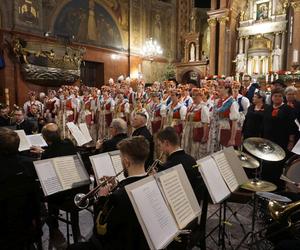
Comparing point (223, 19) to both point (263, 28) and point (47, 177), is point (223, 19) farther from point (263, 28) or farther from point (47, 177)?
point (47, 177)

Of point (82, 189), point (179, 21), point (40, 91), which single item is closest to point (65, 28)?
point (40, 91)

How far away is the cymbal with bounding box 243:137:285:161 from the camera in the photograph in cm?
360

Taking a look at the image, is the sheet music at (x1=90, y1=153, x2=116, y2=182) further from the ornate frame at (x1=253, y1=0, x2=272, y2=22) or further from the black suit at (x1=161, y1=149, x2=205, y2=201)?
the ornate frame at (x1=253, y1=0, x2=272, y2=22)

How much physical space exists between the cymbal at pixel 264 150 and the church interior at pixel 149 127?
19 mm

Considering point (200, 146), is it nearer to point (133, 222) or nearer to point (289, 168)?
point (289, 168)

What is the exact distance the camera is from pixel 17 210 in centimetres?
268

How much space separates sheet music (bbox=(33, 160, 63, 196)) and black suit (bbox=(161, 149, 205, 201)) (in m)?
1.24

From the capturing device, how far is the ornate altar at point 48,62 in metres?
12.8

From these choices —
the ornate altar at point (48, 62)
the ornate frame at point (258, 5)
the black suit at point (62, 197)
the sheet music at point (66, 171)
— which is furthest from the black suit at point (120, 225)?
the ornate frame at point (258, 5)

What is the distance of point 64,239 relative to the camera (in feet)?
13.0

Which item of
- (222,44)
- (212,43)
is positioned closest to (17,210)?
(222,44)

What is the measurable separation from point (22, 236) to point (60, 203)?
3.21 ft

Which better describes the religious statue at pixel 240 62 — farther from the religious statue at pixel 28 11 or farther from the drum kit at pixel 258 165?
the drum kit at pixel 258 165

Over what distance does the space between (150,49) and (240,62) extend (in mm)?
5907
